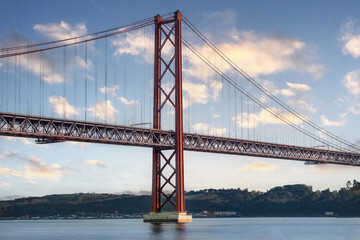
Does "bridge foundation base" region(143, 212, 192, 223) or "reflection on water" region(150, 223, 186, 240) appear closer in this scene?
"reflection on water" region(150, 223, 186, 240)

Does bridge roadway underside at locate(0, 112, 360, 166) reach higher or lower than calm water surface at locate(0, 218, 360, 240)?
higher

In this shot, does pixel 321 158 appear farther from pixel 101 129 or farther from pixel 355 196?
pixel 355 196

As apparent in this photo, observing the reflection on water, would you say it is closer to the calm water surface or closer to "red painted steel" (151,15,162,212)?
the calm water surface

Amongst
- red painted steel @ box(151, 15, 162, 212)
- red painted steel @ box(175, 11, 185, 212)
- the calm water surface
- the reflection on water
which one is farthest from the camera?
red painted steel @ box(151, 15, 162, 212)

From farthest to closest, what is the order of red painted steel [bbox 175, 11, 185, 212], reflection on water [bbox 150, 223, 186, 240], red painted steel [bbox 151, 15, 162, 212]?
1. red painted steel [bbox 151, 15, 162, 212]
2. red painted steel [bbox 175, 11, 185, 212]
3. reflection on water [bbox 150, 223, 186, 240]

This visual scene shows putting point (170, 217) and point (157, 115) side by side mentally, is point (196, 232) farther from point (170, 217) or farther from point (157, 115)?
point (157, 115)

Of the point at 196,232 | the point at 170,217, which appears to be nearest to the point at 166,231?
the point at 196,232

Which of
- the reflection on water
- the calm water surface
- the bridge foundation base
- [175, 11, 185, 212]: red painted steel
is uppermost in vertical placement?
[175, 11, 185, 212]: red painted steel

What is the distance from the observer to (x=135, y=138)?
80.9 metres

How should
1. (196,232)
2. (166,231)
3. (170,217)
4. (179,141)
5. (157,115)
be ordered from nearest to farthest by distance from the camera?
(166,231)
(196,232)
(170,217)
(179,141)
(157,115)

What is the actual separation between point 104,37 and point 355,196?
132 m

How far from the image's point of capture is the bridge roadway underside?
2717 inches

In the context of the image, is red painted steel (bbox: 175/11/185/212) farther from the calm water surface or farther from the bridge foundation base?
the calm water surface

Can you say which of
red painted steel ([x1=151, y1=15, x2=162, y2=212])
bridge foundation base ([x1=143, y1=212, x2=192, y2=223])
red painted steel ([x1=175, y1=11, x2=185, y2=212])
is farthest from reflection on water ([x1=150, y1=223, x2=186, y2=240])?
red painted steel ([x1=151, y1=15, x2=162, y2=212])
